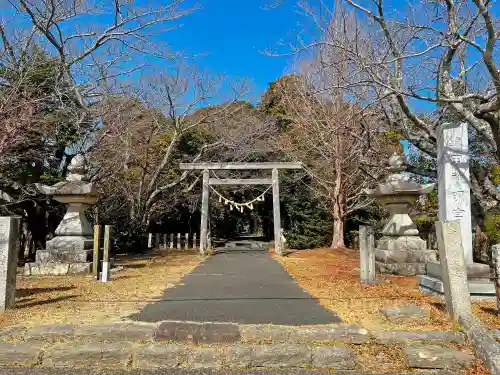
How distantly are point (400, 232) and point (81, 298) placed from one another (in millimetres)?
7002

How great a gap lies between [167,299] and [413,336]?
151 inches

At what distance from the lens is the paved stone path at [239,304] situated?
213 inches

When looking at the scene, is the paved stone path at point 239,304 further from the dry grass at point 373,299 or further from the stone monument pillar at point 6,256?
the stone monument pillar at point 6,256

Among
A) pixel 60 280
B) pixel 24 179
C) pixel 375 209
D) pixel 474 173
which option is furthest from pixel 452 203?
pixel 375 209

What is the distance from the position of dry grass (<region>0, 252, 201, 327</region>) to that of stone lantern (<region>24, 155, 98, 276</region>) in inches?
19.5

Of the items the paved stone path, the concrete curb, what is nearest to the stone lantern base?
the paved stone path

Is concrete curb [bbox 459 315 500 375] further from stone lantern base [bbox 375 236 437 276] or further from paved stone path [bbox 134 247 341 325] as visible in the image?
stone lantern base [bbox 375 236 437 276]

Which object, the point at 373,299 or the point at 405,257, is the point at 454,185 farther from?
the point at 405,257

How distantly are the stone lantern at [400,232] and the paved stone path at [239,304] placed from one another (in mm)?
2332

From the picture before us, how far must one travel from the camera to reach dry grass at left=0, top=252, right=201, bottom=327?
5368 mm

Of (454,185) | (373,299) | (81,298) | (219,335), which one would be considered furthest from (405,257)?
(81,298)

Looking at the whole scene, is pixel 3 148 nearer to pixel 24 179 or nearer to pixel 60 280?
pixel 24 179

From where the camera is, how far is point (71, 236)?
34.6 feet

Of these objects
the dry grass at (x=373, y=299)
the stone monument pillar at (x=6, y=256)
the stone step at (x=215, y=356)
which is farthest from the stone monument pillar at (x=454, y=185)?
the stone monument pillar at (x=6, y=256)
